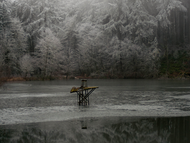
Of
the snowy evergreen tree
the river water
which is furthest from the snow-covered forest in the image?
the river water

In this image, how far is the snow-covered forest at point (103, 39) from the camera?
55781 millimetres

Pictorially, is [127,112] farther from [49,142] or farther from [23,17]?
[23,17]

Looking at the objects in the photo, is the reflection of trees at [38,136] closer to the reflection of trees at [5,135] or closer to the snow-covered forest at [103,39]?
the reflection of trees at [5,135]

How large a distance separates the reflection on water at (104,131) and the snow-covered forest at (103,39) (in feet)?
143

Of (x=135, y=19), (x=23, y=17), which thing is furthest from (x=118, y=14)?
(x=23, y=17)

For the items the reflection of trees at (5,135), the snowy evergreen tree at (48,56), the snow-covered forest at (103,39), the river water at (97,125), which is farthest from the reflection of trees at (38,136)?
the snowy evergreen tree at (48,56)

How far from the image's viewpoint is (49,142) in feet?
26.8

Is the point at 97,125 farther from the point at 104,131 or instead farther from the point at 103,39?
the point at 103,39

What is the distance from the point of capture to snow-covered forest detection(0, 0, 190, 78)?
55.8 meters

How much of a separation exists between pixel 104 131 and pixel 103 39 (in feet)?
173

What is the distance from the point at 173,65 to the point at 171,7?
13.6 meters

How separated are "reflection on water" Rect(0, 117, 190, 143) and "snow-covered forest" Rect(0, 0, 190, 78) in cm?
4349

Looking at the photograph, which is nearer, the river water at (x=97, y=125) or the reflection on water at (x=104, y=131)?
the reflection on water at (x=104, y=131)

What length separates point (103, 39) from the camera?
61.1 meters
